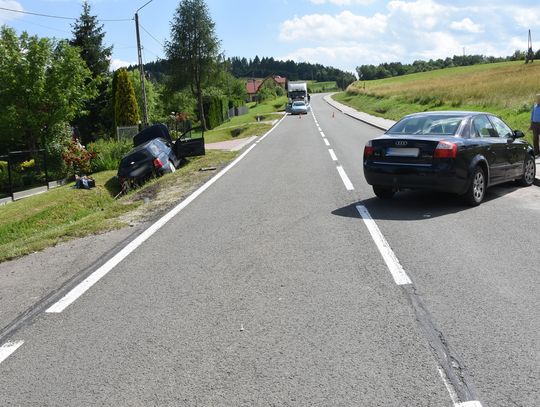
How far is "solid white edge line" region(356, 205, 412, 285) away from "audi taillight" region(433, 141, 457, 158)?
1.39 meters

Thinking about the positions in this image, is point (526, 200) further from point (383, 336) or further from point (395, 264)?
point (383, 336)

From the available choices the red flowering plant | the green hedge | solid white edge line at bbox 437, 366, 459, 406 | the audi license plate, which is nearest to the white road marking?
the audi license plate

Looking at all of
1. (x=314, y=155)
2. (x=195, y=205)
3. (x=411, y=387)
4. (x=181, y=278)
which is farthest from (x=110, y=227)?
(x=314, y=155)

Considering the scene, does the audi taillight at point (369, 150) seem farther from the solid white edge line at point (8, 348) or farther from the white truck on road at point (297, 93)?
the white truck on road at point (297, 93)

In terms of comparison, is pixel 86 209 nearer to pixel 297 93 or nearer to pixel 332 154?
pixel 332 154

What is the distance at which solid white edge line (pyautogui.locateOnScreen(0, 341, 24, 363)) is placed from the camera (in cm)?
380

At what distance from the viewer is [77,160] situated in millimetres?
21219

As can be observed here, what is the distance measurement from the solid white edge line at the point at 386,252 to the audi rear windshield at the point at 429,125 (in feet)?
5.79

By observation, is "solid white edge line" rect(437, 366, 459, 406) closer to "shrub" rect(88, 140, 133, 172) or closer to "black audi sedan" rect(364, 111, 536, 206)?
"black audi sedan" rect(364, 111, 536, 206)

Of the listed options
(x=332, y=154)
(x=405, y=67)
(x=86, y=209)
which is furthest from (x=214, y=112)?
(x=405, y=67)

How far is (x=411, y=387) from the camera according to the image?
3.16 metres

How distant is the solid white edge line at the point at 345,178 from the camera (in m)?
10.8

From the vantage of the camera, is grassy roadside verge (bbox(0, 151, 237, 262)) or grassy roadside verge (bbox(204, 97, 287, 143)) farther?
grassy roadside verge (bbox(204, 97, 287, 143))

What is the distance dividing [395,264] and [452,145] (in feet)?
10.9
